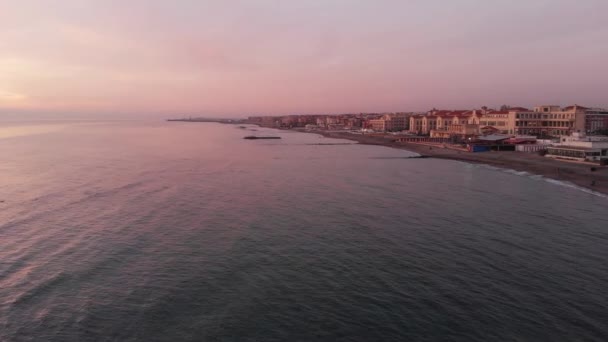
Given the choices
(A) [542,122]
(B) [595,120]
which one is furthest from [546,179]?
(B) [595,120]

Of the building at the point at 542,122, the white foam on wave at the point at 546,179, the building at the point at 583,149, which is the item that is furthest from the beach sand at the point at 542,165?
the building at the point at 542,122

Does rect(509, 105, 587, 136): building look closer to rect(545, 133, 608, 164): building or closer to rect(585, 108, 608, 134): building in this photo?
rect(585, 108, 608, 134): building

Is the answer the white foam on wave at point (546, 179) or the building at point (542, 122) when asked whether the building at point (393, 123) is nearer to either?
the building at point (542, 122)

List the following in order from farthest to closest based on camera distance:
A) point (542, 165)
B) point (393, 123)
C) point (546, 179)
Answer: point (393, 123), point (542, 165), point (546, 179)

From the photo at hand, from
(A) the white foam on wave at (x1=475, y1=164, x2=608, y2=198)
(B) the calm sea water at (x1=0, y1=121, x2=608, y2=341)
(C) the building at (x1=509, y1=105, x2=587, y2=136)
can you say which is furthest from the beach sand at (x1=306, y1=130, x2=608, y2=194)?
(C) the building at (x1=509, y1=105, x2=587, y2=136)

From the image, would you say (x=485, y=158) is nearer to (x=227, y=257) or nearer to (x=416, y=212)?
(x=416, y=212)

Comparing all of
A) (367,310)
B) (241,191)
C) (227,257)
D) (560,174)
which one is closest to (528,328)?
(367,310)

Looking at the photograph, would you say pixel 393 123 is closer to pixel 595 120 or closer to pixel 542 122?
pixel 542 122

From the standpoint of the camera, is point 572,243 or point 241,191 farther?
point 241,191

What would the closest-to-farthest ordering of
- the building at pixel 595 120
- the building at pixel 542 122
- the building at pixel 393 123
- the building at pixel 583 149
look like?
the building at pixel 583 149
the building at pixel 542 122
the building at pixel 595 120
the building at pixel 393 123
